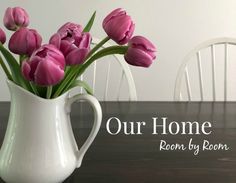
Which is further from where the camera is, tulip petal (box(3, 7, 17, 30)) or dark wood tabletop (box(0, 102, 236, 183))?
dark wood tabletop (box(0, 102, 236, 183))

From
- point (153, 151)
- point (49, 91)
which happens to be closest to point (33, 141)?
point (49, 91)

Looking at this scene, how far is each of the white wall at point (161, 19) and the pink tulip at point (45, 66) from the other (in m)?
1.60

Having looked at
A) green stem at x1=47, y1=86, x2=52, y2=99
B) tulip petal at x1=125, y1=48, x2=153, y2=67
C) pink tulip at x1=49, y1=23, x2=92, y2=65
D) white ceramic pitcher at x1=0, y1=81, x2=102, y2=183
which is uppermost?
pink tulip at x1=49, y1=23, x2=92, y2=65

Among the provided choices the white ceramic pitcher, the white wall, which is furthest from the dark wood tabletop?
the white wall

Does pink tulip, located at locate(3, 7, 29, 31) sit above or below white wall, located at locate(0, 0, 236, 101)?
below

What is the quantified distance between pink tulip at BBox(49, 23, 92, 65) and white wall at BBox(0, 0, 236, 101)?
1.54m

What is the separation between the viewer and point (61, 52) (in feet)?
1.84

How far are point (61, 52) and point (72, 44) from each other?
0.8 inches

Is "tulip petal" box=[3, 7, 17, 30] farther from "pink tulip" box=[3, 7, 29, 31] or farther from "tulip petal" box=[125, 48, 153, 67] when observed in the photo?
"tulip petal" box=[125, 48, 153, 67]

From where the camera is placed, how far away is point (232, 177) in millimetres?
761

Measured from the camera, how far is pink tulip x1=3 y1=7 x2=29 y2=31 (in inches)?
25.2

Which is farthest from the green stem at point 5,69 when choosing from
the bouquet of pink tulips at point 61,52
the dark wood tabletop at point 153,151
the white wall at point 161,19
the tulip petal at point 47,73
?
the white wall at point 161,19

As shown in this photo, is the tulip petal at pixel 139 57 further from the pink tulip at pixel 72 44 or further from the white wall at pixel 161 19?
the white wall at pixel 161 19

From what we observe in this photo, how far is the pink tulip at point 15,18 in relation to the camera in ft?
2.10
